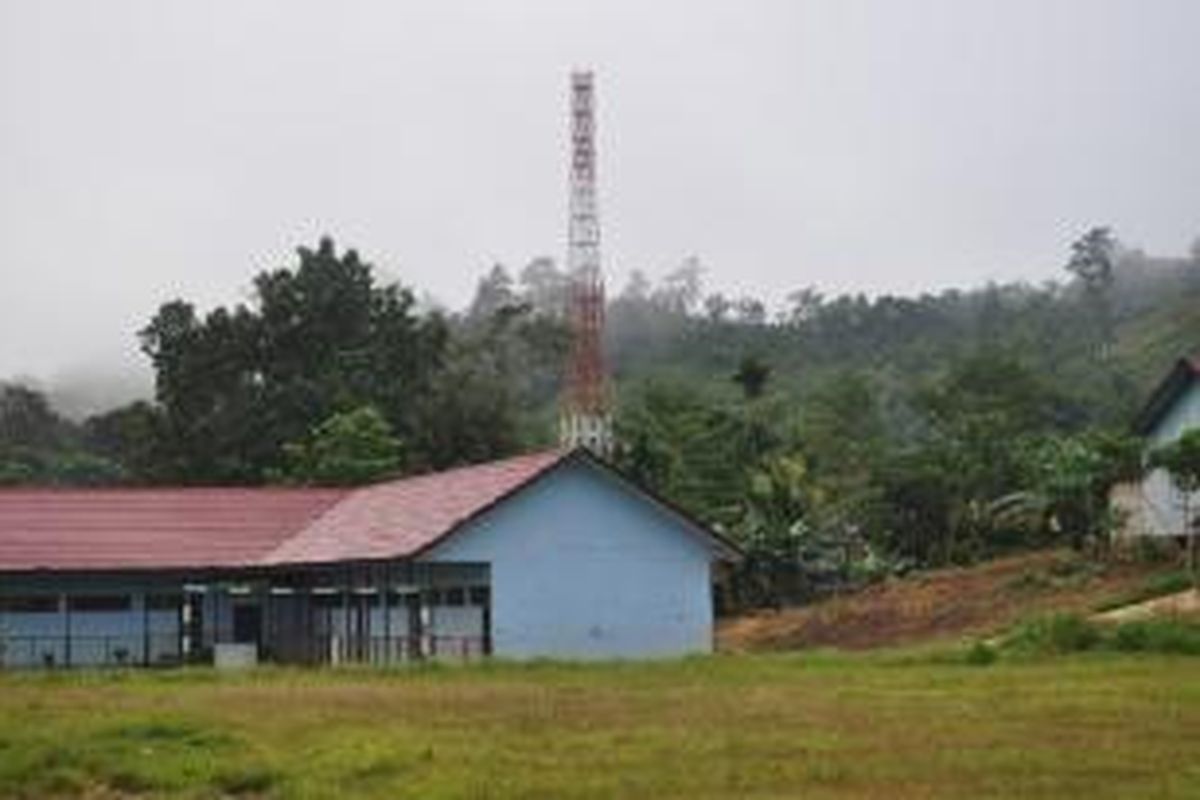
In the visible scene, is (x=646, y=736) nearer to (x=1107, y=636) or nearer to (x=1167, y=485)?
(x=1107, y=636)

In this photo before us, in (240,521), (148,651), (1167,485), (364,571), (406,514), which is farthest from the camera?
(240,521)

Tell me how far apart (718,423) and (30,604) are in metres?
20.4

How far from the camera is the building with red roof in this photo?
4297 centimetres

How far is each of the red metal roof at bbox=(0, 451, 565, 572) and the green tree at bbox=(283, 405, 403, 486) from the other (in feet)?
16.8

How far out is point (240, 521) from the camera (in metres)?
50.8

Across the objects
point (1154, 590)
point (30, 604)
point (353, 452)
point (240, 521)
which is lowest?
point (1154, 590)

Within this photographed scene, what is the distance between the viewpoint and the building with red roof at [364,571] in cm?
4297

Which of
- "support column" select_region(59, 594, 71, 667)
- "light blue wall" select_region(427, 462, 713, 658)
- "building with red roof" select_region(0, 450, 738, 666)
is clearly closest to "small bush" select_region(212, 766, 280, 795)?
"building with red roof" select_region(0, 450, 738, 666)

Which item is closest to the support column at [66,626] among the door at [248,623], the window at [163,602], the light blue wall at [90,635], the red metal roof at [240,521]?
the light blue wall at [90,635]

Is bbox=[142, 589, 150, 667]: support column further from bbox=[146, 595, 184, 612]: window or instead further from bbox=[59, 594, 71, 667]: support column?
bbox=[59, 594, 71, 667]: support column

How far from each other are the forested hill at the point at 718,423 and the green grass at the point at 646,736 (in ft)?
67.6

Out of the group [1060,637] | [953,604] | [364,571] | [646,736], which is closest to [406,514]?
[364,571]

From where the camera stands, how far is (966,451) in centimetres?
5588

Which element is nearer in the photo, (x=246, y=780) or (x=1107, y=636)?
(x=246, y=780)
